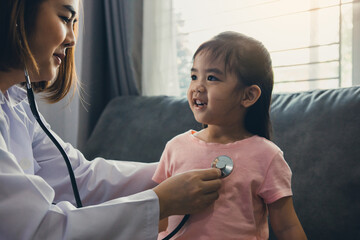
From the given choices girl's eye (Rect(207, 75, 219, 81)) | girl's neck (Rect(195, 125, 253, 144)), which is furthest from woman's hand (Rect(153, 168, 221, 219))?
girl's eye (Rect(207, 75, 219, 81))

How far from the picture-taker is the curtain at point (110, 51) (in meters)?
2.28

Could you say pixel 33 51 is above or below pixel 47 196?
above

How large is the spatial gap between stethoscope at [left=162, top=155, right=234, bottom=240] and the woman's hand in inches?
0.8

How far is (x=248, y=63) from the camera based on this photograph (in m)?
0.98

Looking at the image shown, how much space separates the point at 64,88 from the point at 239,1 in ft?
3.74

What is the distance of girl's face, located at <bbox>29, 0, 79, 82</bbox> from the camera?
0.98 metres

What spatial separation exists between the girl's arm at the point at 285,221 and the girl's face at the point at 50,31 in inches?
28.3

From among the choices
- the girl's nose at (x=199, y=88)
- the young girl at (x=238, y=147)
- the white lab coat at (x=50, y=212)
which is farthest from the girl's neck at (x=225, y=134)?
the white lab coat at (x=50, y=212)

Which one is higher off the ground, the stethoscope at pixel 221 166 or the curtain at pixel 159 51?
the curtain at pixel 159 51

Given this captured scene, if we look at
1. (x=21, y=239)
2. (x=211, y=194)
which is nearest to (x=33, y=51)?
(x=21, y=239)

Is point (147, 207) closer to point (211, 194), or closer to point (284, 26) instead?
point (211, 194)

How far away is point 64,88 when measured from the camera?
135 centimetres

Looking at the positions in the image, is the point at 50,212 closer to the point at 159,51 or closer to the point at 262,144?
the point at 262,144

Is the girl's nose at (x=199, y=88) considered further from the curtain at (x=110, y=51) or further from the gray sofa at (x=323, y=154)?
the curtain at (x=110, y=51)
